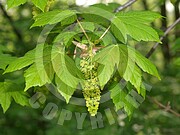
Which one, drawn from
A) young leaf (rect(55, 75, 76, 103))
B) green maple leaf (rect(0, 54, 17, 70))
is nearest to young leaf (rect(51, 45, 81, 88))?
young leaf (rect(55, 75, 76, 103))

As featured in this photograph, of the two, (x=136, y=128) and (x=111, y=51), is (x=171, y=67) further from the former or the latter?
(x=111, y=51)

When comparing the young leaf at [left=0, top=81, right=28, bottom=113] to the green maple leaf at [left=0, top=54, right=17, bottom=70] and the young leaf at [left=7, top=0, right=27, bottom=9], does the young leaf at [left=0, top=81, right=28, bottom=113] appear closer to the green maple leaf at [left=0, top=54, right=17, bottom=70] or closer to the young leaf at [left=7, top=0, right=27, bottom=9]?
the green maple leaf at [left=0, top=54, right=17, bottom=70]

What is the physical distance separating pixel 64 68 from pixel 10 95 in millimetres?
670

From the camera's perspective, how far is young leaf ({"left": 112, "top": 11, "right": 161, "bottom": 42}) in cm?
177

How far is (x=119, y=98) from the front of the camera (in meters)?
1.98

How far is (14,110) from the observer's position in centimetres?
437

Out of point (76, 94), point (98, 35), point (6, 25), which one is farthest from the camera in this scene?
point (6, 25)

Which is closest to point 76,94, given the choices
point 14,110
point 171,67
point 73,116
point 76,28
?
point 73,116

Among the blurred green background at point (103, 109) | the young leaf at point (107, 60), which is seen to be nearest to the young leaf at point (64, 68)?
the young leaf at point (107, 60)

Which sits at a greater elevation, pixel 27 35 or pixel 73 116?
pixel 27 35

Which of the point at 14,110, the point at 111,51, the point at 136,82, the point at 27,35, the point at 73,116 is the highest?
A: the point at 111,51

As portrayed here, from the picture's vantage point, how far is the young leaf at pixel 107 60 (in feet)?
5.31

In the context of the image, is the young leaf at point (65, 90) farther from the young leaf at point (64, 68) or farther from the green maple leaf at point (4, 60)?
the green maple leaf at point (4, 60)

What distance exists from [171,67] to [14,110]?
2.34 m
